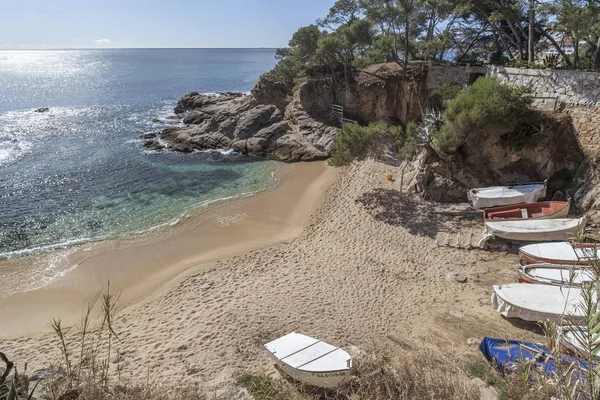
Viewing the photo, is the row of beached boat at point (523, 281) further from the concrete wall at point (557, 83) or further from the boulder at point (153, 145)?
the boulder at point (153, 145)

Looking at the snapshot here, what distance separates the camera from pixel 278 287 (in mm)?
15047

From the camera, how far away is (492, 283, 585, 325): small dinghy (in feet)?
38.5

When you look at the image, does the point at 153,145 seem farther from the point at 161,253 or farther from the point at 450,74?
the point at 450,74

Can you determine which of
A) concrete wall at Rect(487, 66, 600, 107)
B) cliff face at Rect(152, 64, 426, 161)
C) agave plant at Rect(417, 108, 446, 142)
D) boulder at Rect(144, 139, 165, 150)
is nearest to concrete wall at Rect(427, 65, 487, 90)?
cliff face at Rect(152, 64, 426, 161)

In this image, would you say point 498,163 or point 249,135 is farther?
point 249,135

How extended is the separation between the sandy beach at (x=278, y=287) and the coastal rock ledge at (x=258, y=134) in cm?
1107

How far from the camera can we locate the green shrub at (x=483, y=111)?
63.0 ft

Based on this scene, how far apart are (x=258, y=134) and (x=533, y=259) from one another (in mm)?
25769

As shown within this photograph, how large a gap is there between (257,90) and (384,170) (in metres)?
22.0

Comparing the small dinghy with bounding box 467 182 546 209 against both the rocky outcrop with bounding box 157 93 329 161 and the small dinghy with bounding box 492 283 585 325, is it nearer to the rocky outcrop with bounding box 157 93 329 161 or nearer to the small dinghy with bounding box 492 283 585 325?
the small dinghy with bounding box 492 283 585 325

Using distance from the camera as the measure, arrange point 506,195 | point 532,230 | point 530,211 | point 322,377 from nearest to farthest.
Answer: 1. point 322,377
2. point 532,230
3. point 530,211
4. point 506,195

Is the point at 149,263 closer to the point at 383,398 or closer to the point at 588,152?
the point at 383,398

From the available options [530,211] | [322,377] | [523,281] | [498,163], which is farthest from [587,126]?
[322,377]

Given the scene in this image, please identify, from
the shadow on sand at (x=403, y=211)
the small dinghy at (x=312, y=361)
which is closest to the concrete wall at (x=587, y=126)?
the shadow on sand at (x=403, y=211)
